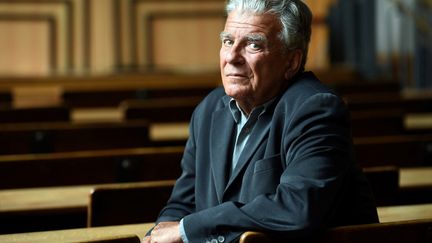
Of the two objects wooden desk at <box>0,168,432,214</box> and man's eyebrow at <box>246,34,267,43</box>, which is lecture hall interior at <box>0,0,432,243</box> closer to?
wooden desk at <box>0,168,432,214</box>

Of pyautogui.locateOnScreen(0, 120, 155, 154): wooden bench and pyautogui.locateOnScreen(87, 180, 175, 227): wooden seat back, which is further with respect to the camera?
pyautogui.locateOnScreen(0, 120, 155, 154): wooden bench

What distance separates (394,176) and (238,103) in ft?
2.02

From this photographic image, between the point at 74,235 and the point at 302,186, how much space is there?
0.61m

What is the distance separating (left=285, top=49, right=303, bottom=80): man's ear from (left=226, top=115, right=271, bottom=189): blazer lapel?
0.14 metres

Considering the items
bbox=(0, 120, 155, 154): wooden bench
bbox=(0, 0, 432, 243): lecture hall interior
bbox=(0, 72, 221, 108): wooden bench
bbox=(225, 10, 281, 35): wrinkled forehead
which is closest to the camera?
bbox=(225, 10, 281, 35): wrinkled forehead

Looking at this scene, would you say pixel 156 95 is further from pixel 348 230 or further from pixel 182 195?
pixel 348 230

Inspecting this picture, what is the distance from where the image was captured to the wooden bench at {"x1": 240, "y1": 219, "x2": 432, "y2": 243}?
177cm

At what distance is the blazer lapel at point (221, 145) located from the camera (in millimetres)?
2279

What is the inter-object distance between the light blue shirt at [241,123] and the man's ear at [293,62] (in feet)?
0.32

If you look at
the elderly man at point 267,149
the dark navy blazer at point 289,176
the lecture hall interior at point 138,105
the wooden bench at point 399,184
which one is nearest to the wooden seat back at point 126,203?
the lecture hall interior at point 138,105

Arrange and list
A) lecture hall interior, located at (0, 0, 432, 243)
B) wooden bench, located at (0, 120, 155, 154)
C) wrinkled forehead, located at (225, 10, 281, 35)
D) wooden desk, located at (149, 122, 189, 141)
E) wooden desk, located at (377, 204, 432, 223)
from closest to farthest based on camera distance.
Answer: wrinkled forehead, located at (225, 10, 281, 35)
wooden desk, located at (377, 204, 432, 223)
lecture hall interior, located at (0, 0, 432, 243)
wooden bench, located at (0, 120, 155, 154)
wooden desk, located at (149, 122, 189, 141)

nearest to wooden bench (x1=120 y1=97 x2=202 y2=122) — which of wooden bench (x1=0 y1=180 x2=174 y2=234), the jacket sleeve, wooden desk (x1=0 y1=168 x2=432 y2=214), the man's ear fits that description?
wooden desk (x1=0 y1=168 x2=432 y2=214)

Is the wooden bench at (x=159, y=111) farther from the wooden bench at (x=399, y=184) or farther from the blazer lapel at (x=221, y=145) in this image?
the blazer lapel at (x=221, y=145)

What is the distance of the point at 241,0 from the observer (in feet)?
7.34
